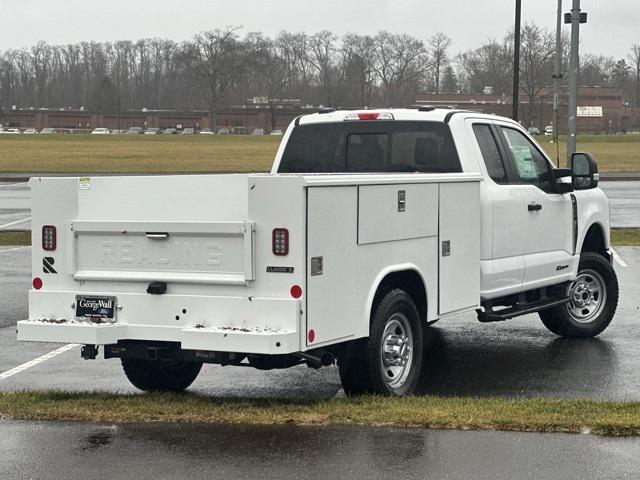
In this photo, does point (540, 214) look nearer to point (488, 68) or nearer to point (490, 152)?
point (490, 152)

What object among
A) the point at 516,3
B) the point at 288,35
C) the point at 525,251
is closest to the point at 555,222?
the point at 525,251

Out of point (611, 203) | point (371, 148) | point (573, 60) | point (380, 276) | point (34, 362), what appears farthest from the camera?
point (611, 203)

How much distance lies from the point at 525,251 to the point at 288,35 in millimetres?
168708

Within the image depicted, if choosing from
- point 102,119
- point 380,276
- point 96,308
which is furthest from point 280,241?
point 102,119

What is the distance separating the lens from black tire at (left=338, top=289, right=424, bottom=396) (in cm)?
773

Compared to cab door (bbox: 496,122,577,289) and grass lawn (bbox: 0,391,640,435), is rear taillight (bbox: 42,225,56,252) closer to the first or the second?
grass lawn (bbox: 0,391,640,435)

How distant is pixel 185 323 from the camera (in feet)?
24.0

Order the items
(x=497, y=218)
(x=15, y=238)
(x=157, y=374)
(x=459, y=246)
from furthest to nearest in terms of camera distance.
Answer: (x=15, y=238)
(x=497, y=218)
(x=459, y=246)
(x=157, y=374)

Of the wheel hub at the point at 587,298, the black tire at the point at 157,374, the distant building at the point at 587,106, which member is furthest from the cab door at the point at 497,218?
the distant building at the point at 587,106

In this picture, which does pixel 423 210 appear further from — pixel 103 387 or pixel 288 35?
pixel 288 35

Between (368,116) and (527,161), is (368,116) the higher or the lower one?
the higher one

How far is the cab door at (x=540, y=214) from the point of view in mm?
10039

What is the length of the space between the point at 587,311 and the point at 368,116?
3.45m

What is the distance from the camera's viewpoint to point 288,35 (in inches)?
6909
